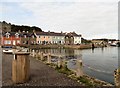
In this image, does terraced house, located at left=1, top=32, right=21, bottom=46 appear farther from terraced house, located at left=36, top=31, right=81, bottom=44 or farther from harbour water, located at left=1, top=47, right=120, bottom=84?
harbour water, located at left=1, top=47, right=120, bottom=84

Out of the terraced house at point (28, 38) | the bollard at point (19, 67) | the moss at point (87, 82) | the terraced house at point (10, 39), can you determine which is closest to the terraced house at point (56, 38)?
the terraced house at point (28, 38)

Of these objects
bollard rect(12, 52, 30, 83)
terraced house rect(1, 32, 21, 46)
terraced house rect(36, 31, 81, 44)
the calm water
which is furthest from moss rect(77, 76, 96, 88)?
terraced house rect(36, 31, 81, 44)

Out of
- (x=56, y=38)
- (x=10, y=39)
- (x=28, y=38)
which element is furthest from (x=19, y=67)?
(x=56, y=38)

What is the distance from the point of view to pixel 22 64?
1184 centimetres

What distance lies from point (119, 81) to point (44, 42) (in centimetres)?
10672

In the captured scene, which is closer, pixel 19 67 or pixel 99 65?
pixel 19 67

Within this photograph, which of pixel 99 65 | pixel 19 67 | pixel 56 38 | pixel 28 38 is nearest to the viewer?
pixel 19 67

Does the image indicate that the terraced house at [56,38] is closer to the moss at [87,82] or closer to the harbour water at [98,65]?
the harbour water at [98,65]

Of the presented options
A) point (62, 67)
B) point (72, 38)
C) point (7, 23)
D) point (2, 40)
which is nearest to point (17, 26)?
point (7, 23)

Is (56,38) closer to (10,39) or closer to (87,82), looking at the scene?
(10,39)

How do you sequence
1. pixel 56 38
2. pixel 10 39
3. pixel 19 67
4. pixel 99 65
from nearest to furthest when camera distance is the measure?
pixel 19 67, pixel 99 65, pixel 10 39, pixel 56 38

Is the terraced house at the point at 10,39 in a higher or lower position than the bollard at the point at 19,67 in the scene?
higher

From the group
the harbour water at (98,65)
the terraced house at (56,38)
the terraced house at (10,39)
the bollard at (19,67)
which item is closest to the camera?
the bollard at (19,67)

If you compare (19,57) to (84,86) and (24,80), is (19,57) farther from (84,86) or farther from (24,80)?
(84,86)
